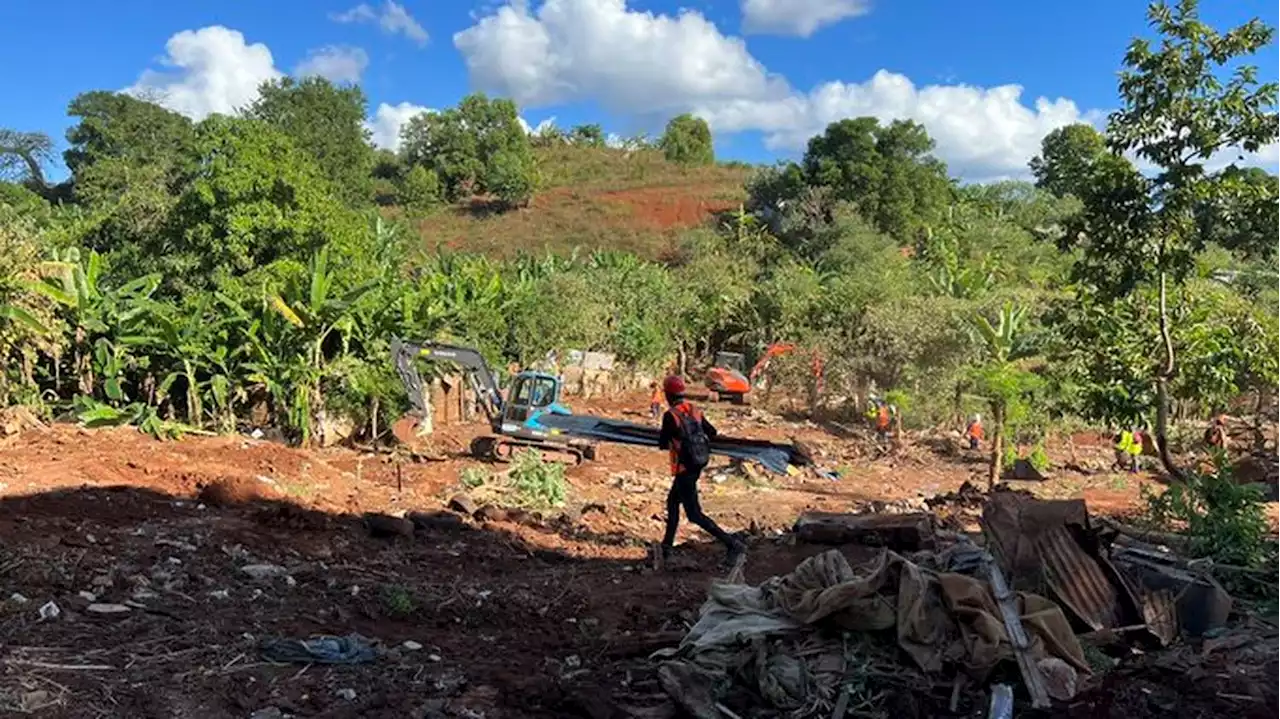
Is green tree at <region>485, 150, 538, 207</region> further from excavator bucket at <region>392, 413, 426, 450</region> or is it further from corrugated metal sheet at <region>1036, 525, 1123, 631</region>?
corrugated metal sheet at <region>1036, 525, 1123, 631</region>

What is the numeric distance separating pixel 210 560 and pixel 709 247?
28460 millimetres

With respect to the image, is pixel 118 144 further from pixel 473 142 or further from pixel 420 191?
pixel 473 142

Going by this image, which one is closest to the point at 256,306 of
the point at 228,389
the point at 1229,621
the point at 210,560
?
the point at 228,389

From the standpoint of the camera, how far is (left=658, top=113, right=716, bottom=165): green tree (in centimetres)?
6506

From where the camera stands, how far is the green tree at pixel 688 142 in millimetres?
65062

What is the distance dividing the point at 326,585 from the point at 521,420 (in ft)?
23.8

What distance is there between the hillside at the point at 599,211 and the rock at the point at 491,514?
104 ft

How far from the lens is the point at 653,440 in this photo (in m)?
13.8

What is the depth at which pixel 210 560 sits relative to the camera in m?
7.50

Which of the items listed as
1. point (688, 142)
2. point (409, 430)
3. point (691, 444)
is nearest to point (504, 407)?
point (409, 430)

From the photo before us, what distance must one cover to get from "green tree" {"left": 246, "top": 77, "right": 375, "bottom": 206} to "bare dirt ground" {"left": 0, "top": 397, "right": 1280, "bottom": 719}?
1019 inches

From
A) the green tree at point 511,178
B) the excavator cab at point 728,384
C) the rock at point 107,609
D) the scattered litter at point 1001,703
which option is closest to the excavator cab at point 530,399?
the excavator cab at point 728,384

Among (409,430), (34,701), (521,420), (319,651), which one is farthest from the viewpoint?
(409,430)

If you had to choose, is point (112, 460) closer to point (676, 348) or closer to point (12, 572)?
point (12, 572)
